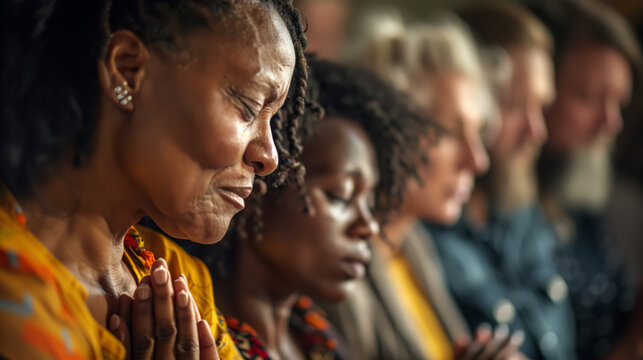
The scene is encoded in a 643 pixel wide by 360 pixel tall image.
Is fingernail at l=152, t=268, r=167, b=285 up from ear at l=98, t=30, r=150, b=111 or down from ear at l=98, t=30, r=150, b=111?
down

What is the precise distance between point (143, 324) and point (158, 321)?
0.05 ft

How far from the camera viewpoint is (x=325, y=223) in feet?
3.49

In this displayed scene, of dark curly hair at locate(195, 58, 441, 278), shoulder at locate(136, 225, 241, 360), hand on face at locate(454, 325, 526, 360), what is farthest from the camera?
hand on face at locate(454, 325, 526, 360)

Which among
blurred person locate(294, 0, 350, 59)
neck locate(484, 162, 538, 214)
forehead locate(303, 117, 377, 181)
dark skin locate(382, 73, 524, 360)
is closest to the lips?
forehead locate(303, 117, 377, 181)

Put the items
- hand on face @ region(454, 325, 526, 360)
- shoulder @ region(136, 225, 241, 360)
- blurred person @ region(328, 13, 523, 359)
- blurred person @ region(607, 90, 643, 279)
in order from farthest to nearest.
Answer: blurred person @ region(607, 90, 643, 279)
blurred person @ region(328, 13, 523, 359)
hand on face @ region(454, 325, 526, 360)
shoulder @ region(136, 225, 241, 360)

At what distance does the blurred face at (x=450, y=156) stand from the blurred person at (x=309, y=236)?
0.49 m

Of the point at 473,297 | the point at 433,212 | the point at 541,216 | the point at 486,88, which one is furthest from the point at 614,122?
the point at 433,212

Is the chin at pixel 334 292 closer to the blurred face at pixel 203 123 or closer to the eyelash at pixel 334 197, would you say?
the eyelash at pixel 334 197

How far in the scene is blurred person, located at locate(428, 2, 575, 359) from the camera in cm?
205

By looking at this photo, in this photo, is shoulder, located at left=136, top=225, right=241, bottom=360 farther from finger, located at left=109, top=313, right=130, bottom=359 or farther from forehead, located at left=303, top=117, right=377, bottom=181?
forehead, located at left=303, top=117, right=377, bottom=181

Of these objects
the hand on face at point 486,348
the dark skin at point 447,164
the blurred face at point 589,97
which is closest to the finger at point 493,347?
the hand on face at point 486,348

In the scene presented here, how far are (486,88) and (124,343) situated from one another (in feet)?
5.00

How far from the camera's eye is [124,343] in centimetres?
67

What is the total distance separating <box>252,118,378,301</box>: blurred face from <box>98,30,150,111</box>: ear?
1.38 ft
